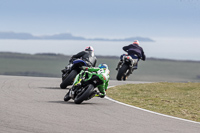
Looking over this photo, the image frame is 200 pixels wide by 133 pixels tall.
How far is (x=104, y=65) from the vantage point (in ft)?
44.1

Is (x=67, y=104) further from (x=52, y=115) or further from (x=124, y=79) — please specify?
(x=124, y=79)

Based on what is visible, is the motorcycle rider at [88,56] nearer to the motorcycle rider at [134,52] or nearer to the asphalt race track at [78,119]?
the asphalt race track at [78,119]

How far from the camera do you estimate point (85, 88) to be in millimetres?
12953

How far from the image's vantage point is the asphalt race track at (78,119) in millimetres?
8984

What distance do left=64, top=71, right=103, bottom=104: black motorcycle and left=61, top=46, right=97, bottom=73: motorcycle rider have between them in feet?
13.2

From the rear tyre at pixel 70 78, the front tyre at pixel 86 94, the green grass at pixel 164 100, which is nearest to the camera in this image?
the front tyre at pixel 86 94

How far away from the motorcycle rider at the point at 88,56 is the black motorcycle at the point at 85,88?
4031mm

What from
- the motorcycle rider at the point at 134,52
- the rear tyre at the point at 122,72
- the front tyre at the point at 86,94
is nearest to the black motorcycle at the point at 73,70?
the front tyre at the point at 86,94

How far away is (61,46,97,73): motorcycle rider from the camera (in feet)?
57.5

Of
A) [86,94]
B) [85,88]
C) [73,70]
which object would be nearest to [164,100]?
[73,70]

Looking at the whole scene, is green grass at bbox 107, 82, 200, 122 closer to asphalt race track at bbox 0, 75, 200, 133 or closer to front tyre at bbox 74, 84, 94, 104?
asphalt race track at bbox 0, 75, 200, 133

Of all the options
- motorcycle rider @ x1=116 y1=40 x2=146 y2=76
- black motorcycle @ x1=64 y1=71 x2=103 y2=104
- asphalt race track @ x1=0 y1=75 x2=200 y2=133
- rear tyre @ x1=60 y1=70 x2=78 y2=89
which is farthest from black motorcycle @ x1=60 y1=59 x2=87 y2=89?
motorcycle rider @ x1=116 y1=40 x2=146 y2=76

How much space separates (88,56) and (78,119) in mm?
7627

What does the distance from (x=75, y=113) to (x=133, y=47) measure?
13777mm
